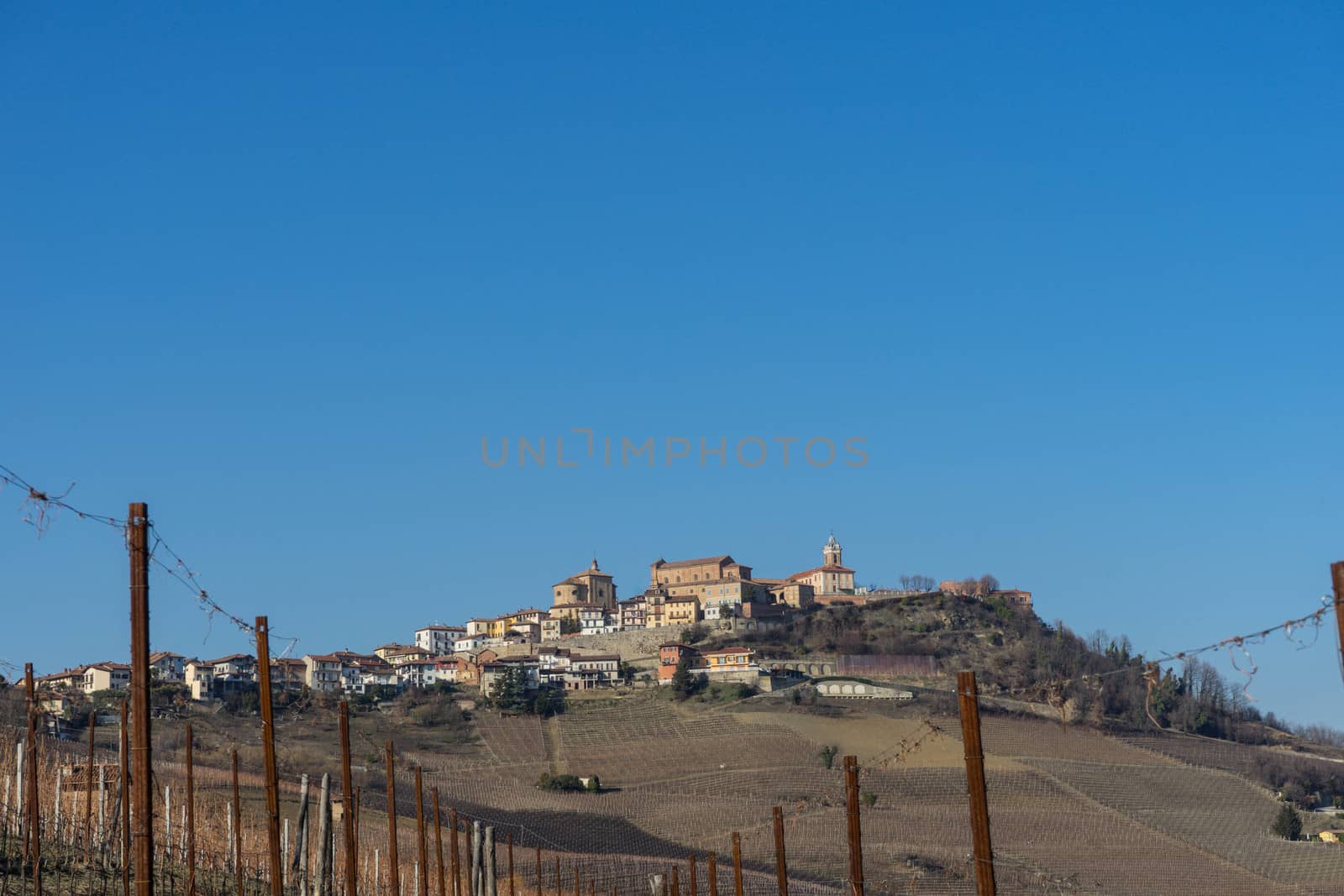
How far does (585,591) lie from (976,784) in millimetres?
149305

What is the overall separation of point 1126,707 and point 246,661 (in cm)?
6516

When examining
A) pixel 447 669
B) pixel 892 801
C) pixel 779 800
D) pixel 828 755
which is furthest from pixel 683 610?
pixel 892 801

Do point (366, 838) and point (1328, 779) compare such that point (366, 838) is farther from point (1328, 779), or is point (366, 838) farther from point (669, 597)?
point (669, 597)

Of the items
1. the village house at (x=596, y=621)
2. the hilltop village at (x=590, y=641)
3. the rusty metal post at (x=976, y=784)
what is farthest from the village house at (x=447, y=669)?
the rusty metal post at (x=976, y=784)

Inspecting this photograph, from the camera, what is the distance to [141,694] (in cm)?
1100

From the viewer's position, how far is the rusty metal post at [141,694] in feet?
35.2

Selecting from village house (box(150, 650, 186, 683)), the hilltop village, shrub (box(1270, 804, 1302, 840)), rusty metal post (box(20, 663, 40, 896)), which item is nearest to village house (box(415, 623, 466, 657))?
the hilltop village

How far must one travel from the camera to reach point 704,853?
2356 inches

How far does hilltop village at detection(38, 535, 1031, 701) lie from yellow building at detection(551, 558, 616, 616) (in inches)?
4.9

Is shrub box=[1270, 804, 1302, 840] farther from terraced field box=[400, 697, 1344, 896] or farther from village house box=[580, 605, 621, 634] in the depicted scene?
village house box=[580, 605, 621, 634]

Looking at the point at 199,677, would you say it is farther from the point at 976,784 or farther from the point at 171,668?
the point at 976,784

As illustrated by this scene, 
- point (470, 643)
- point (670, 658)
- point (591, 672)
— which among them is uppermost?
point (470, 643)

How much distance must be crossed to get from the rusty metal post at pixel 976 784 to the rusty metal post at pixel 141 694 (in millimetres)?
6202

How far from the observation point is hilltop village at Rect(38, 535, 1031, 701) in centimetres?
11575
